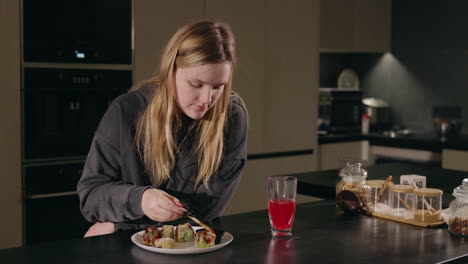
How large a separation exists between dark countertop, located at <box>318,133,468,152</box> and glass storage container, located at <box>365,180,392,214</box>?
252 centimetres

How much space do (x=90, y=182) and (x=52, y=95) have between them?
154cm

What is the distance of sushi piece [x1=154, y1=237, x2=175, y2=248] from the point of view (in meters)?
1.44

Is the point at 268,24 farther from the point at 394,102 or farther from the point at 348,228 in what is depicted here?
the point at 348,228

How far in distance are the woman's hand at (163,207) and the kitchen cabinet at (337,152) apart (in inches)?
124

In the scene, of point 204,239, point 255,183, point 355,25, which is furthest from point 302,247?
point 355,25

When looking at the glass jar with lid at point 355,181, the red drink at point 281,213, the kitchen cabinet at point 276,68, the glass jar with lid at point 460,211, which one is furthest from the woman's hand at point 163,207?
the kitchen cabinet at point 276,68

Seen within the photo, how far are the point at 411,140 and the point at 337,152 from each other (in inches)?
23.4

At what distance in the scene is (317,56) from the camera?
178 inches

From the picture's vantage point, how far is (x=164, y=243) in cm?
144

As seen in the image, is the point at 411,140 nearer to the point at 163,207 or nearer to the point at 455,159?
the point at 455,159

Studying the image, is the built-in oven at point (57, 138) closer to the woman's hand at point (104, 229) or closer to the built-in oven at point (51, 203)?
the built-in oven at point (51, 203)

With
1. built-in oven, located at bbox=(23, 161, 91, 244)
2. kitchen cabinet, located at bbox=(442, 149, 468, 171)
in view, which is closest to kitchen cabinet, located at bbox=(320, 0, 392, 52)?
kitchen cabinet, located at bbox=(442, 149, 468, 171)

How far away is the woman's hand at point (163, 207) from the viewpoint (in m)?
1.55

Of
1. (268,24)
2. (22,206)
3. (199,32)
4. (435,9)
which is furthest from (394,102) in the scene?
(199,32)
